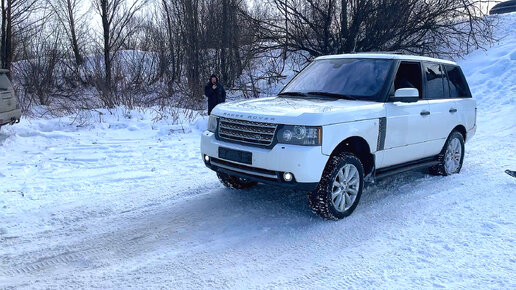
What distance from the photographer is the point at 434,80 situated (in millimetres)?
6258

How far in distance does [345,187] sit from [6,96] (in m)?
8.32

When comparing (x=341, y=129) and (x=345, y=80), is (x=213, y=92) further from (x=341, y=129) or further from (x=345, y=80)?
(x=341, y=129)

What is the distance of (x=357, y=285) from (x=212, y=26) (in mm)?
21703

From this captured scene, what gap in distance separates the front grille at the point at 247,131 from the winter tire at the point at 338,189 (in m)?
0.75

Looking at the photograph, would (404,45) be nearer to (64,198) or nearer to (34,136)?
(34,136)

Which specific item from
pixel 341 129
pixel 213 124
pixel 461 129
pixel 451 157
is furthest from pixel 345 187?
pixel 461 129

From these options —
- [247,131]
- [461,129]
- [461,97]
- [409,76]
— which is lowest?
[461,129]

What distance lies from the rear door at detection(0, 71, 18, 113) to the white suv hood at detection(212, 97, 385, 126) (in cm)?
658

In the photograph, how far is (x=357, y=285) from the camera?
132 inches

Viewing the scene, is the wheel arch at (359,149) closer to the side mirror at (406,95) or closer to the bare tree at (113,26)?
the side mirror at (406,95)

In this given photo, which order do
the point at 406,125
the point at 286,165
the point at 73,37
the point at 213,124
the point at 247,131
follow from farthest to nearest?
the point at 73,37 < the point at 406,125 < the point at 213,124 < the point at 247,131 < the point at 286,165

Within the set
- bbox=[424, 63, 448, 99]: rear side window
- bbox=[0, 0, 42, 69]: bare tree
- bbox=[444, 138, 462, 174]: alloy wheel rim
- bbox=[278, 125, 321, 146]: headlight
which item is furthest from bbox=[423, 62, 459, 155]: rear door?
bbox=[0, 0, 42, 69]: bare tree

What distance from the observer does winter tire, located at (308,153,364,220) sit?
4.58 m

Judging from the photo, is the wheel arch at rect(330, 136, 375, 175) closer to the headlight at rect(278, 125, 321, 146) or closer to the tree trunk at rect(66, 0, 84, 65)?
the headlight at rect(278, 125, 321, 146)
